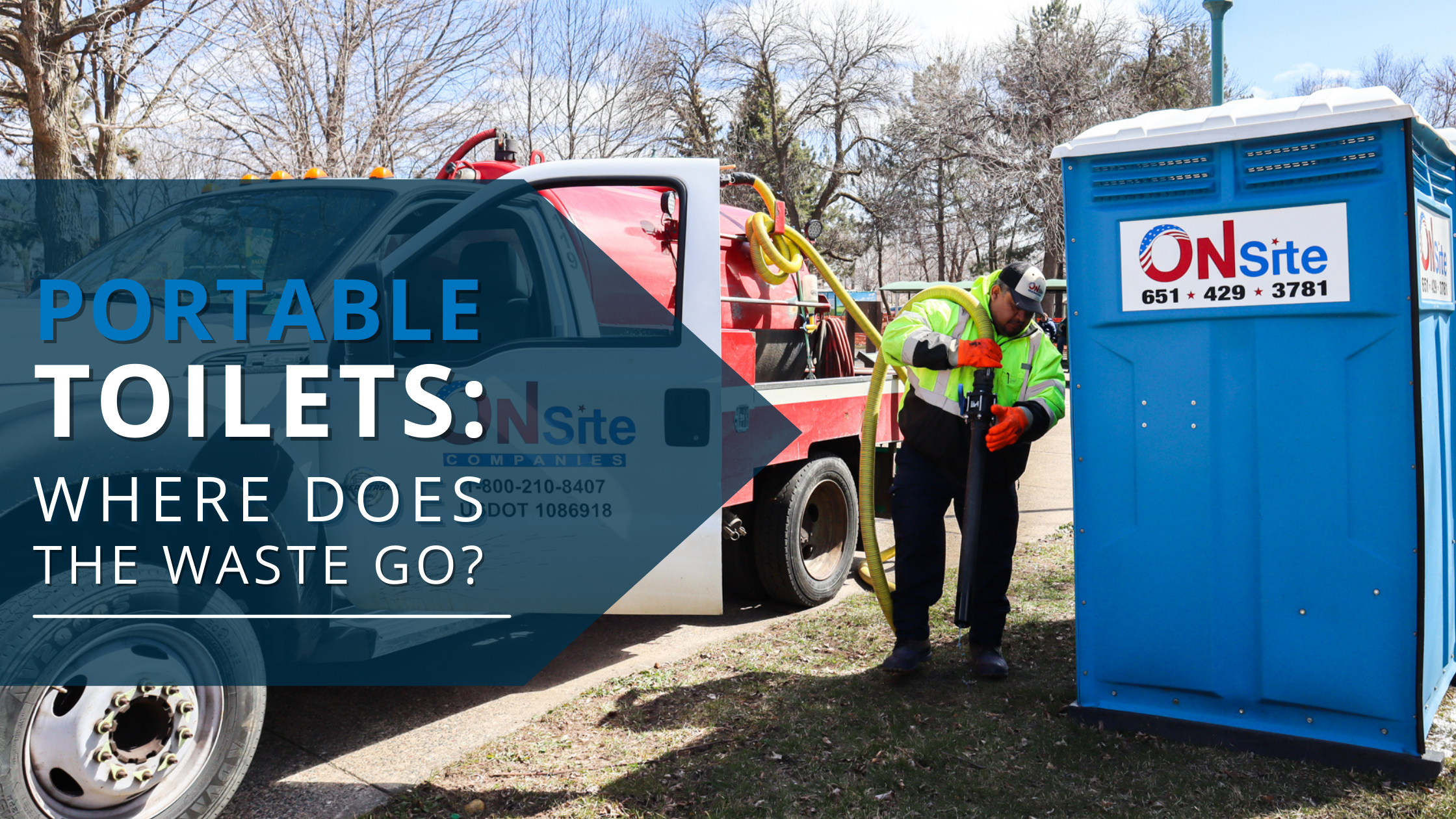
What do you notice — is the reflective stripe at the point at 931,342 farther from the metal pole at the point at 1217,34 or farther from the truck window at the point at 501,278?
the metal pole at the point at 1217,34

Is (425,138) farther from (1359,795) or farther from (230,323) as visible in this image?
(1359,795)

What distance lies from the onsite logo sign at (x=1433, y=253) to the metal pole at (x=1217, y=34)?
12.0ft

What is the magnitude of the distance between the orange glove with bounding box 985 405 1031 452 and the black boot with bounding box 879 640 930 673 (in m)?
0.88

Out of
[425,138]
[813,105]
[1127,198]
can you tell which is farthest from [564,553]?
[813,105]

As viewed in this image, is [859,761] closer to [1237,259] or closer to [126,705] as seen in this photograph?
[1237,259]

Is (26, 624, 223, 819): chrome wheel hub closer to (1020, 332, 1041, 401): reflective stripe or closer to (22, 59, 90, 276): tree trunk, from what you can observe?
(1020, 332, 1041, 401): reflective stripe

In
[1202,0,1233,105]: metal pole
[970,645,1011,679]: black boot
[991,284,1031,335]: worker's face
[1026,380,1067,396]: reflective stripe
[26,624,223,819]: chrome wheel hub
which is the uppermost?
[1202,0,1233,105]: metal pole

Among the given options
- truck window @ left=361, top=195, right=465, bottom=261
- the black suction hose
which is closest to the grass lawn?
the black suction hose

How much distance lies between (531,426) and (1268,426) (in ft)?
7.92

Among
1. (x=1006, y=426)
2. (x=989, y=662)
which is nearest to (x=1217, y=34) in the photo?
(x=1006, y=426)

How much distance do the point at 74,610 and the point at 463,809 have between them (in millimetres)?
1238

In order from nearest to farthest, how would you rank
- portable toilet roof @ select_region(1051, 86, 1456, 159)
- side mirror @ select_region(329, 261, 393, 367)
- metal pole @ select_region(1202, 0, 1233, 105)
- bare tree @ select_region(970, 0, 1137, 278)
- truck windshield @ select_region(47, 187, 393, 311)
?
portable toilet roof @ select_region(1051, 86, 1456, 159)
side mirror @ select_region(329, 261, 393, 367)
truck windshield @ select_region(47, 187, 393, 311)
metal pole @ select_region(1202, 0, 1233, 105)
bare tree @ select_region(970, 0, 1137, 278)

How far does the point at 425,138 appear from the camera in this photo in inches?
512

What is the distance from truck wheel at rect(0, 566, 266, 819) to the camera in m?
2.66
